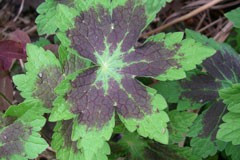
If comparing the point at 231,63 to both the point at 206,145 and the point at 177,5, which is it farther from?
the point at 177,5

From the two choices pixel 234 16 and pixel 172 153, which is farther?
pixel 234 16

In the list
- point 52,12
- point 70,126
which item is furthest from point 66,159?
point 52,12

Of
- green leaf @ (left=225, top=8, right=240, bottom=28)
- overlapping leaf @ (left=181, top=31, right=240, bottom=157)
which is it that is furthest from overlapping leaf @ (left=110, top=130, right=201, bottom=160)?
green leaf @ (left=225, top=8, right=240, bottom=28)

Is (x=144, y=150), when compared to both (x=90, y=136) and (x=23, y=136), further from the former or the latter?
(x=23, y=136)

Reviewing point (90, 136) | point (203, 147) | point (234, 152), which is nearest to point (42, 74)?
point (90, 136)

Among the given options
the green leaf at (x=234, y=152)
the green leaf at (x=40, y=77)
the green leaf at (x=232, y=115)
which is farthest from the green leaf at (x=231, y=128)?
the green leaf at (x=40, y=77)

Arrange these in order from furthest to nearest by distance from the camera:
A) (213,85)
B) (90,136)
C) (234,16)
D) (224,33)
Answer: (224,33)
(234,16)
(213,85)
(90,136)
